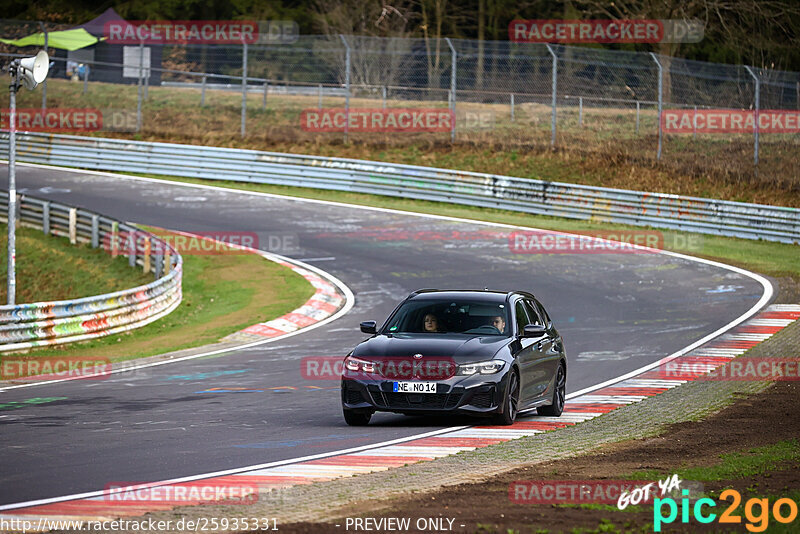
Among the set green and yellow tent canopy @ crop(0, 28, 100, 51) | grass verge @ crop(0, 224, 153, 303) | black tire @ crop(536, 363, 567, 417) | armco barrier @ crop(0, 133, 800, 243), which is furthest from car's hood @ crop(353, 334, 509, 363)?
green and yellow tent canopy @ crop(0, 28, 100, 51)

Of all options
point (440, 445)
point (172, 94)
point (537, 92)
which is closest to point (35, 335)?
point (440, 445)

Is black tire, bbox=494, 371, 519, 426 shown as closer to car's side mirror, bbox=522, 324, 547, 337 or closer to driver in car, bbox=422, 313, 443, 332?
car's side mirror, bbox=522, 324, 547, 337

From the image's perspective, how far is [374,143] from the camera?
3981 centimetres

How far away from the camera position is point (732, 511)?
6.75 metres

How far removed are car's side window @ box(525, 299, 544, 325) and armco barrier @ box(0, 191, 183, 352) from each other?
8843 millimetres

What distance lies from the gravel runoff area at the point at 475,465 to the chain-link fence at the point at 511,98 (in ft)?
68.1

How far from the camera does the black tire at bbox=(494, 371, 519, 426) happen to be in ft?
37.0

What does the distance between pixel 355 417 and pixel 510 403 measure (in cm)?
160

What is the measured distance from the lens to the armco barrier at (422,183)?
30.3 metres

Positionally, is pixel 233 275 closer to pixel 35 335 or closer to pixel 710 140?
pixel 35 335

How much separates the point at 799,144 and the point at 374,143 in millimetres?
14522

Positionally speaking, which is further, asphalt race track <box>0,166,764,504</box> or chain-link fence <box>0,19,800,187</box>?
chain-link fence <box>0,19,800,187</box>

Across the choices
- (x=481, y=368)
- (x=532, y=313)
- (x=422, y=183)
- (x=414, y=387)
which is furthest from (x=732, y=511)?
(x=422, y=183)

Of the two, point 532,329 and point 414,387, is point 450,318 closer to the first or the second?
point 532,329
